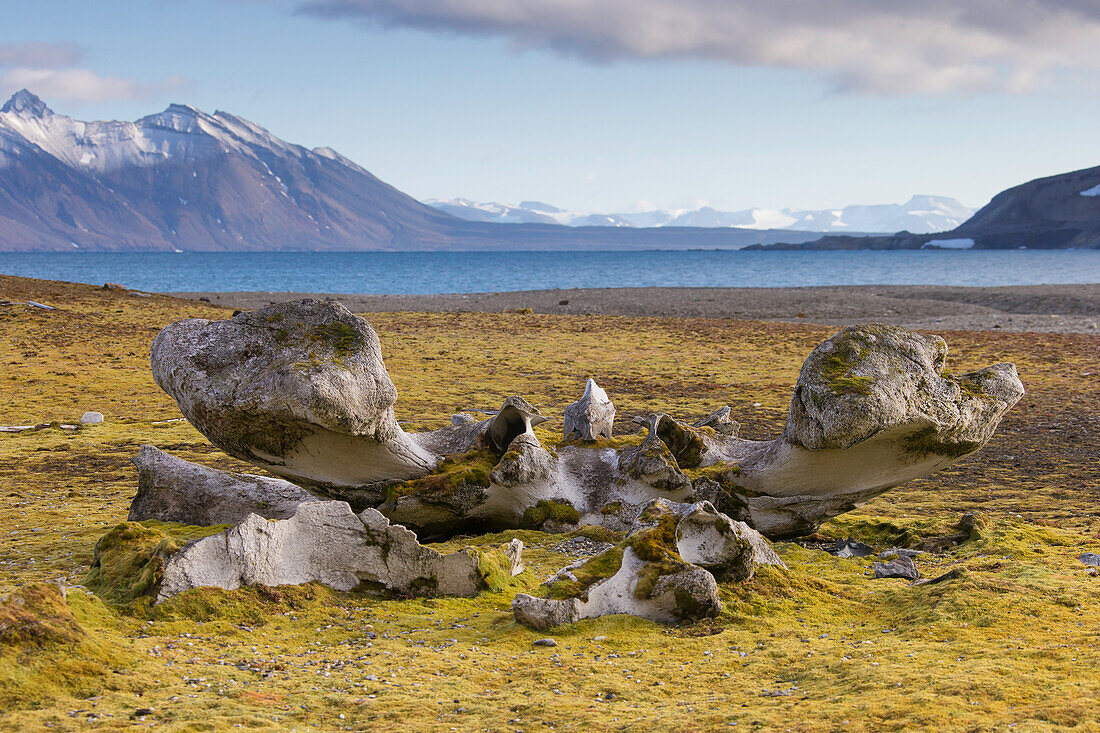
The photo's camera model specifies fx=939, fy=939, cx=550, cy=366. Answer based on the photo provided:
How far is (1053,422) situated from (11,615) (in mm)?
14408

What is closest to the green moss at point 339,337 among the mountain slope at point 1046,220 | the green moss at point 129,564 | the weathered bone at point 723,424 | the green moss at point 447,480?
the green moss at point 447,480

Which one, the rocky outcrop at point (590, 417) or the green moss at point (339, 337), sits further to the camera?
the rocky outcrop at point (590, 417)

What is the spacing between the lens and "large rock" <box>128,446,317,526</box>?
25.9ft

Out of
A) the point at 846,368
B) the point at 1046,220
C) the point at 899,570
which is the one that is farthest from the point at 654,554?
the point at 1046,220

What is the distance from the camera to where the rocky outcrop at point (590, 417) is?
907cm

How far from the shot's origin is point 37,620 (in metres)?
4.57

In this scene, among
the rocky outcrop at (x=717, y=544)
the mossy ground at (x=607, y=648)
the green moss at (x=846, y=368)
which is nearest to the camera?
the mossy ground at (x=607, y=648)

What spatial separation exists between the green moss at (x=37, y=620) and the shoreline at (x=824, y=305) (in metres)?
29.7

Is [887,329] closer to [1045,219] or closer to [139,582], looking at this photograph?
[139,582]

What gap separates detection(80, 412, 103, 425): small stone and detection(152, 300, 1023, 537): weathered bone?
23.8 feet

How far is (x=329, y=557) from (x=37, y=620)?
2.01m

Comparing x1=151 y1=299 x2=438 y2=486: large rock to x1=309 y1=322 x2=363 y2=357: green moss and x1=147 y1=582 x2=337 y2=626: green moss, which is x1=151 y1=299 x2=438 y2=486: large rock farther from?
x1=147 y1=582 x2=337 y2=626: green moss

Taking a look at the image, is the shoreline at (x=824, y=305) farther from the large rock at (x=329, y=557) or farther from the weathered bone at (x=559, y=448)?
the large rock at (x=329, y=557)

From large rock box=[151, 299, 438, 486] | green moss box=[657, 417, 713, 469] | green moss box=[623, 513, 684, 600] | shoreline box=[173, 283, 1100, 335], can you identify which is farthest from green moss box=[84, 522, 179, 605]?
shoreline box=[173, 283, 1100, 335]
